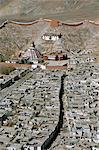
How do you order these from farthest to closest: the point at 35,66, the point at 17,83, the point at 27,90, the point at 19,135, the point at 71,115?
the point at 35,66 < the point at 17,83 < the point at 27,90 < the point at 71,115 < the point at 19,135

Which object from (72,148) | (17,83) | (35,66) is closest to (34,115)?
(72,148)

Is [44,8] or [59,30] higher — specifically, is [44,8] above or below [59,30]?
above

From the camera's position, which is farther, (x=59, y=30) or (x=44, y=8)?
(x=44, y=8)

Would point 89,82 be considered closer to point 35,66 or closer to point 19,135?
point 35,66

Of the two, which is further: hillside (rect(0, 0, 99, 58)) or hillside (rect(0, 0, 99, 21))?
hillside (rect(0, 0, 99, 21))

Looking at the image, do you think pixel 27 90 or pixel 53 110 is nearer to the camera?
pixel 53 110

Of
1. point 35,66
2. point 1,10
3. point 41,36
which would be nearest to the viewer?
point 35,66

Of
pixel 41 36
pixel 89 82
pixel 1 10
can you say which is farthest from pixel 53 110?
pixel 1 10

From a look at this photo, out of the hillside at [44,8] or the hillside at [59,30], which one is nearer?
the hillside at [59,30]

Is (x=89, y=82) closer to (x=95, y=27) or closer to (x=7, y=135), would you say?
(x=7, y=135)
